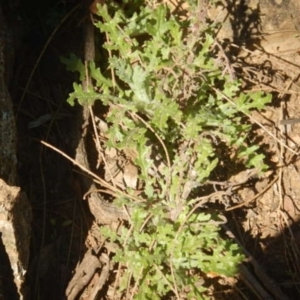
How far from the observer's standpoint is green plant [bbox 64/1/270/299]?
300cm

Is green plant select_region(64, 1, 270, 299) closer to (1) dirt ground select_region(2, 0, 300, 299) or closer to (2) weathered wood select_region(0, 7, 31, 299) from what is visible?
(1) dirt ground select_region(2, 0, 300, 299)

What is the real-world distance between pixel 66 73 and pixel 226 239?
1.36 m

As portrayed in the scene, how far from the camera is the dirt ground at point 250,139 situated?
10.5ft

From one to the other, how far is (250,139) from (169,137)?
554 millimetres

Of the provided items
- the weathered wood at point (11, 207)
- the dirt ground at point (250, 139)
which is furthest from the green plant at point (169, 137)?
the weathered wood at point (11, 207)

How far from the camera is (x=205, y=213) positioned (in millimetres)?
3244

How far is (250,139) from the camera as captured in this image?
3525mm

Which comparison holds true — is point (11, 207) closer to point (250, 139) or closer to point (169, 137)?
point (169, 137)

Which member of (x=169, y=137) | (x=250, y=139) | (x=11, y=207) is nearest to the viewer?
(x=11, y=207)

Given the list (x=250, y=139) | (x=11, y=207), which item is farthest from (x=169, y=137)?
(x=11, y=207)

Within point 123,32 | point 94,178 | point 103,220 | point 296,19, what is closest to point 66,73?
point 123,32

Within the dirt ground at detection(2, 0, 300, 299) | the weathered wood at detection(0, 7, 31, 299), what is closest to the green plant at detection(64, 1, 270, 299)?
the dirt ground at detection(2, 0, 300, 299)

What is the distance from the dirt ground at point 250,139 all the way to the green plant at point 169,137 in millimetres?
212

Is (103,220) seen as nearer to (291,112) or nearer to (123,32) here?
(123,32)
